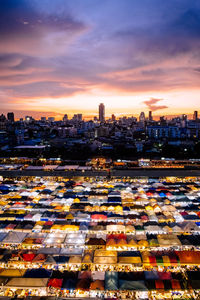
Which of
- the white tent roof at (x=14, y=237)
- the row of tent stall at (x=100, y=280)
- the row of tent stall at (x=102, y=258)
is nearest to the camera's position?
the row of tent stall at (x=100, y=280)

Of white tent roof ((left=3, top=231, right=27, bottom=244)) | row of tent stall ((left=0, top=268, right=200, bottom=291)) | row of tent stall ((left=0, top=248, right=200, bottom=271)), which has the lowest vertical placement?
row of tent stall ((left=0, top=268, right=200, bottom=291))

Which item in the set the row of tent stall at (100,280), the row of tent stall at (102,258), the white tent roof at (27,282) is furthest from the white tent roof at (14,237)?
the white tent roof at (27,282)

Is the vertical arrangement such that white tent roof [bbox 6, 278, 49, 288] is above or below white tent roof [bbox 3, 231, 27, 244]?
below

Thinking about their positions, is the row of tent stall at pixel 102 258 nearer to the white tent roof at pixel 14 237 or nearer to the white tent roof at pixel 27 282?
the white tent roof at pixel 14 237

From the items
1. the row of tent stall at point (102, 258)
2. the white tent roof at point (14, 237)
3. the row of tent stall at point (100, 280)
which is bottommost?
the row of tent stall at point (100, 280)

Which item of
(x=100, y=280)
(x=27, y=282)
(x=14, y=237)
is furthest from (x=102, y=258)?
(x=14, y=237)

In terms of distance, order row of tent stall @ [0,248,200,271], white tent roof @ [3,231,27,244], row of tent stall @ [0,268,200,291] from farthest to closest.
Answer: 1. white tent roof @ [3,231,27,244]
2. row of tent stall @ [0,248,200,271]
3. row of tent stall @ [0,268,200,291]

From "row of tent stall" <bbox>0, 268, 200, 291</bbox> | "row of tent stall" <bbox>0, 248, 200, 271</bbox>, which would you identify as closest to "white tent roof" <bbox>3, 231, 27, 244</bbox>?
"row of tent stall" <bbox>0, 248, 200, 271</bbox>

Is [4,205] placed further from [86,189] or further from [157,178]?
[157,178]

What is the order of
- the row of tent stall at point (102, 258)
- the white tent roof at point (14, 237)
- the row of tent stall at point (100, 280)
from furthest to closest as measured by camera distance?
the white tent roof at point (14, 237) → the row of tent stall at point (102, 258) → the row of tent stall at point (100, 280)

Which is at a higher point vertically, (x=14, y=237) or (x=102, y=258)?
(x=14, y=237)

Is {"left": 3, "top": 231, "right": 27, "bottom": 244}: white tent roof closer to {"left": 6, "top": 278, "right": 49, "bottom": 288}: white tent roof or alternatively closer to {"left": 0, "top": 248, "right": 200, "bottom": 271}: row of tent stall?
{"left": 0, "top": 248, "right": 200, "bottom": 271}: row of tent stall

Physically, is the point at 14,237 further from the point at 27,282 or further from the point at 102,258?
the point at 102,258
